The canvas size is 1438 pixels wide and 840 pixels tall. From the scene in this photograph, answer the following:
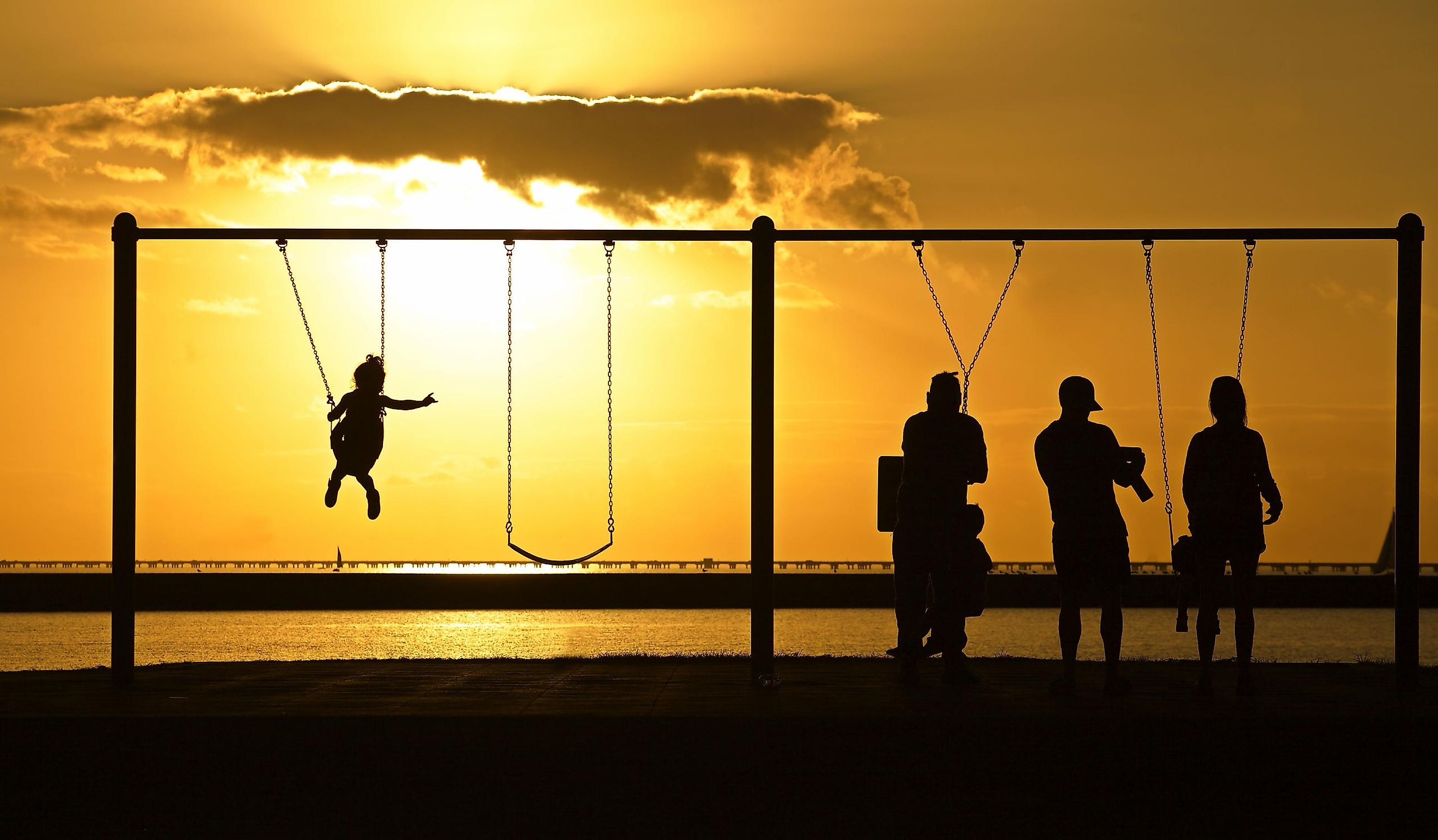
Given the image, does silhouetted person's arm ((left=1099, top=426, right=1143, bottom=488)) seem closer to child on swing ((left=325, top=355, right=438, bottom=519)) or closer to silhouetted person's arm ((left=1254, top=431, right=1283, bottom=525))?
silhouetted person's arm ((left=1254, top=431, right=1283, bottom=525))

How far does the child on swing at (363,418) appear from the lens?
13.4m

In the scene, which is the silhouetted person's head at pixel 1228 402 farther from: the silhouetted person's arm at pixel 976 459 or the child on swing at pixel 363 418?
the child on swing at pixel 363 418

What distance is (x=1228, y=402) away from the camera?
10.0 meters

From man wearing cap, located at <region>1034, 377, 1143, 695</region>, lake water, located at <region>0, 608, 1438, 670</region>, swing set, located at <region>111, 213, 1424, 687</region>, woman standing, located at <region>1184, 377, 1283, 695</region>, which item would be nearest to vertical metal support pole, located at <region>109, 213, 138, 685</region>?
swing set, located at <region>111, 213, 1424, 687</region>

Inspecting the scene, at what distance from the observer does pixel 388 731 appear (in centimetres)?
884

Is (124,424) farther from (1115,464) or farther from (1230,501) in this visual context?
(1230,501)

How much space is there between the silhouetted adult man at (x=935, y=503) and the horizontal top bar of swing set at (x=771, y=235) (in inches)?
64.4

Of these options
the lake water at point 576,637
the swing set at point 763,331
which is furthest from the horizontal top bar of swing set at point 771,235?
the lake water at point 576,637

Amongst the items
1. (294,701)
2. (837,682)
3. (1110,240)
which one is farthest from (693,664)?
(1110,240)

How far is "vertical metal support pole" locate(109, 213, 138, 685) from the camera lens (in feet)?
37.6

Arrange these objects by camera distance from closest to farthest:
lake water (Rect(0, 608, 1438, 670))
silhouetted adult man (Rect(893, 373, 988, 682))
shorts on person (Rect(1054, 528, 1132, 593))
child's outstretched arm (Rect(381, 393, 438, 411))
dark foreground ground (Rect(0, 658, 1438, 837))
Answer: dark foreground ground (Rect(0, 658, 1438, 837)) → shorts on person (Rect(1054, 528, 1132, 593)) → silhouetted adult man (Rect(893, 373, 988, 682)) → child's outstretched arm (Rect(381, 393, 438, 411)) → lake water (Rect(0, 608, 1438, 670))

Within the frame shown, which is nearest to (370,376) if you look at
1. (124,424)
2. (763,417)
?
(124,424)

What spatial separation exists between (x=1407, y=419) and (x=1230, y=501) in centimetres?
234

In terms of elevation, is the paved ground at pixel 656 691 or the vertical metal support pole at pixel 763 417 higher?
the vertical metal support pole at pixel 763 417
